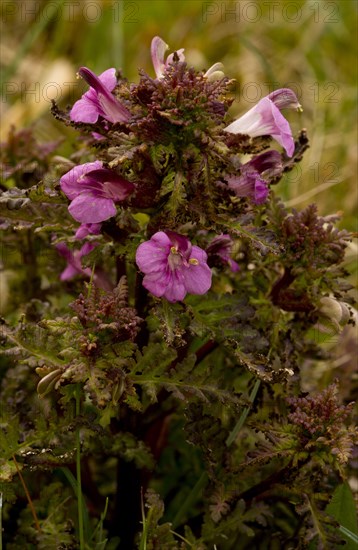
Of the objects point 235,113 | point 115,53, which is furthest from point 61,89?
point 235,113

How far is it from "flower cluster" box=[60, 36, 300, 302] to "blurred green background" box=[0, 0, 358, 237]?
5.21 feet

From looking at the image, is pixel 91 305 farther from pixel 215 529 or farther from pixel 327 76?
pixel 327 76

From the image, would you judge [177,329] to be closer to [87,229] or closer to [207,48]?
[87,229]

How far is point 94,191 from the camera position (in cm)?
117

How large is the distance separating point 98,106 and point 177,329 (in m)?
0.39

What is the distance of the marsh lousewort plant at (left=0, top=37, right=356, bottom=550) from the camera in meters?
1.14

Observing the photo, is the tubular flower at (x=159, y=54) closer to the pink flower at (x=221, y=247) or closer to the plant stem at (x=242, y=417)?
the pink flower at (x=221, y=247)

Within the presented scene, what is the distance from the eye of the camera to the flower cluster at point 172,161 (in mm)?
1121

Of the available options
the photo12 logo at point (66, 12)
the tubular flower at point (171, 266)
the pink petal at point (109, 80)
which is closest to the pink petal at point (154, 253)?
the tubular flower at point (171, 266)

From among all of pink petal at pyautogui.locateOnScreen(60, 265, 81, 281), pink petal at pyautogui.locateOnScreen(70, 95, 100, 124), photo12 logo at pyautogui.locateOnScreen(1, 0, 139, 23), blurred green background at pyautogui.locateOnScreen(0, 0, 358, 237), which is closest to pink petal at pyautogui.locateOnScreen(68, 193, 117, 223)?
pink petal at pyautogui.locateOnScreen(70, 95, 100, 124)

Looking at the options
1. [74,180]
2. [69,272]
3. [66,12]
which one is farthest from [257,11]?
[74,180]

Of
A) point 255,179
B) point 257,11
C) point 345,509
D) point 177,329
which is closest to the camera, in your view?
point 177,329

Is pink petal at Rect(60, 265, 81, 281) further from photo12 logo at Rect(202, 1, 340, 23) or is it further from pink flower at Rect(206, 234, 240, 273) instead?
photo12 logo at Rect(202, 1, 340, 23)

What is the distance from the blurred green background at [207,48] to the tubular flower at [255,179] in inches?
59.5
